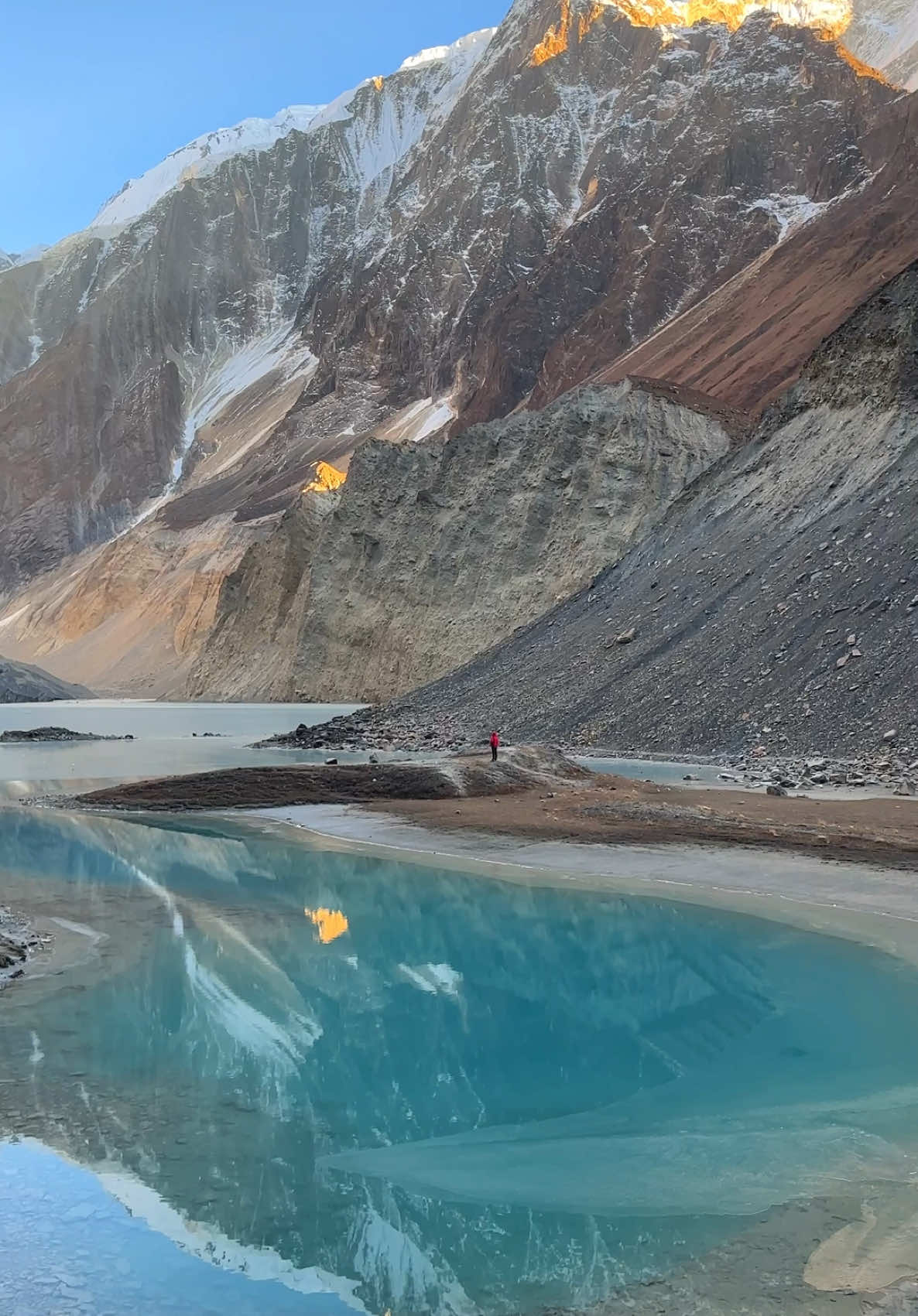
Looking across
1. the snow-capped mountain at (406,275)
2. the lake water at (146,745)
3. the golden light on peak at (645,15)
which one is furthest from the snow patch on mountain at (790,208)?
the lake water at (146,745)

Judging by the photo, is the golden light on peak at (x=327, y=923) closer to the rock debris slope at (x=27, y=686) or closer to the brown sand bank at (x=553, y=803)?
the brown sand bank at (x=553, y=803)

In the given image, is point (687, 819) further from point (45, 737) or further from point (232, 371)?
point (232, 371)

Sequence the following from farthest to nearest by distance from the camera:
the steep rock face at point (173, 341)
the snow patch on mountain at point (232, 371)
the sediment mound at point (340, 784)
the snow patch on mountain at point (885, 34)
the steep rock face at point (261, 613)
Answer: the snow patch on mountain at point (232, 371)
the snow patch on mountain at point (885, 34)
the steep rock face at point (173, 341)
the steep rock face at point (261, 613)
the sediment mound at point (340, 784)

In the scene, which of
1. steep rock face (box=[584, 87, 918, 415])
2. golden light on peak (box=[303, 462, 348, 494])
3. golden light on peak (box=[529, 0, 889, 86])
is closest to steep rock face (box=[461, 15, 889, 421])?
steep rock face (box=[584, 87, 918, 415])

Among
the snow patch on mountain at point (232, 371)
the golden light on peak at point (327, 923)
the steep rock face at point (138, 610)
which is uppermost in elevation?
the snow patch on mountain at point (232, 371)

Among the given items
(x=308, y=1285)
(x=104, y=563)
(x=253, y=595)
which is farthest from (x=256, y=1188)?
(x=104, y=563)

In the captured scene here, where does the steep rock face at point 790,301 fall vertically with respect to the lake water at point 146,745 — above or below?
above

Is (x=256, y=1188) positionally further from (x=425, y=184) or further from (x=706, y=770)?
(x=425, y=184)

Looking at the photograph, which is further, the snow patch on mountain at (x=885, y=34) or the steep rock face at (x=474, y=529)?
the snow patch on mountain at (x=885, y=34)

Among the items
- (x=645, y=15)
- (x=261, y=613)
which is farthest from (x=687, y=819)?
(x=645, y=15)
